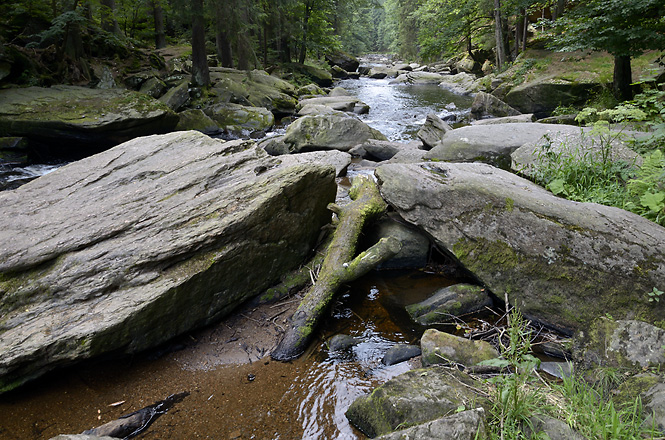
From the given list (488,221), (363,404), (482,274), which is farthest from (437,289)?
(363,404)

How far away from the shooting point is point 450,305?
404 cm

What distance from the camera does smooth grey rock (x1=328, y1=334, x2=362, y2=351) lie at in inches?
143

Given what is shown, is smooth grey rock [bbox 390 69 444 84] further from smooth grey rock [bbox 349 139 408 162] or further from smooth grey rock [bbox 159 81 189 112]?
smooth grey rock [bbox 349 139 408 162]

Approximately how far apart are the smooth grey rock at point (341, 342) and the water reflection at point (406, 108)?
9.39 metres

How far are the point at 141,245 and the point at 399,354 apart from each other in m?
2.68

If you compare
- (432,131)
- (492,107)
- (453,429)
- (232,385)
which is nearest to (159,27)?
(492,107)

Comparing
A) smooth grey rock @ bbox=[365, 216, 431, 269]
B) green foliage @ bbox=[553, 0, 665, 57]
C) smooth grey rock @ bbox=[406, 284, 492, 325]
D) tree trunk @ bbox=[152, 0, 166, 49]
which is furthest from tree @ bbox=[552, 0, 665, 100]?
tree trunk @ bbox=[152, 0, 166, 49]

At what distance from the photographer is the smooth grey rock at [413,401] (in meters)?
2.53

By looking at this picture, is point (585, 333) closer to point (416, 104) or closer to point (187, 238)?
point (187, 238)

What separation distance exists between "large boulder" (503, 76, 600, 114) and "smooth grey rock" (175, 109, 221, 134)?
10777mm

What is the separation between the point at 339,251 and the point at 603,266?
266 centimetres

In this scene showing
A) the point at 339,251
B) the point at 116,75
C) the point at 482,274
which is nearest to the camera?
the point at 482,274

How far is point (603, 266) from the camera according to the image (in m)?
3.61

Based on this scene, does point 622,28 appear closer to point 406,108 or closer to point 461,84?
point 406,108
